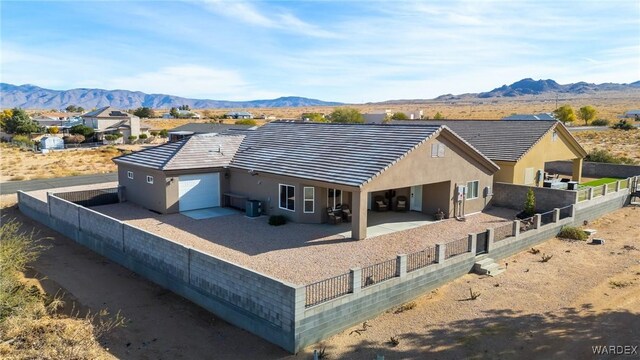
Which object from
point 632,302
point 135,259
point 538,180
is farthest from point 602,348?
point 538,180

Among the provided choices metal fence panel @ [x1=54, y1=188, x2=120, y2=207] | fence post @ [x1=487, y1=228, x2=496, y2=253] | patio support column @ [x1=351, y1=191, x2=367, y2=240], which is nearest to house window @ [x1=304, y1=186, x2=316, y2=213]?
patio support column @ [x1=351, y1=191, x2=367, y2=240]

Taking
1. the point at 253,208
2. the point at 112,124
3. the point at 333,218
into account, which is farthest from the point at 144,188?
the point at 112,124

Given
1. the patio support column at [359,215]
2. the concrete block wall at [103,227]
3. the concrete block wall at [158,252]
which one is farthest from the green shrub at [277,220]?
the concrete block wall at [103,227]

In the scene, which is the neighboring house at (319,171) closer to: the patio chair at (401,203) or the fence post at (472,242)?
the patio chair at (401,203)

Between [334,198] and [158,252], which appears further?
[334,198]

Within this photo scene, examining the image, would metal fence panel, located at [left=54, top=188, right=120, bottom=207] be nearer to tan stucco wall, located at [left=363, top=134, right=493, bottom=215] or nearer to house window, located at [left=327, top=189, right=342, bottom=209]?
house window, located at [left=327, top=189, right=342, bottom=209]

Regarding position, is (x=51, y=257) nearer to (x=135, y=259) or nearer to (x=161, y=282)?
(x=135, y=259)

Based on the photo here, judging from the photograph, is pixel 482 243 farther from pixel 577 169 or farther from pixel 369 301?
pixel 577 169
